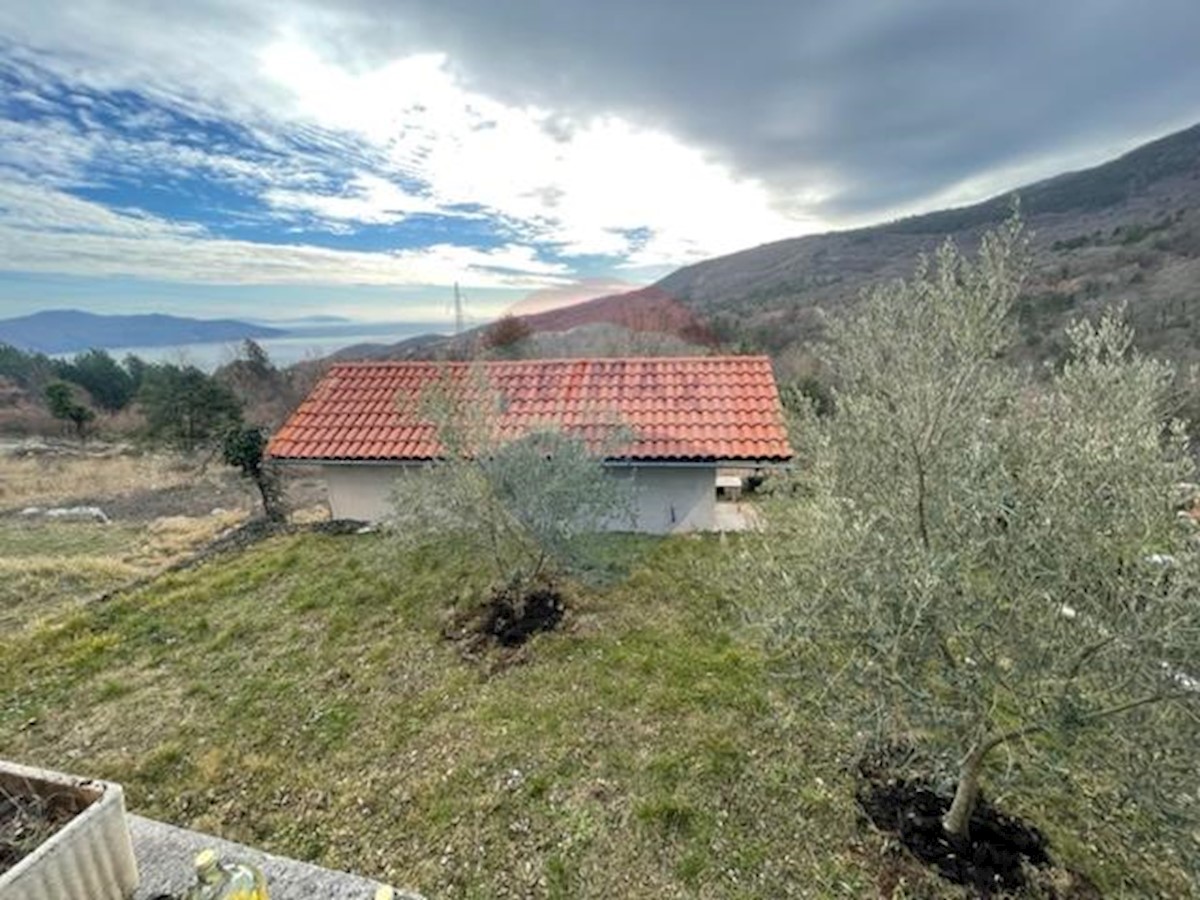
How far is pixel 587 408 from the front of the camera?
12266mm

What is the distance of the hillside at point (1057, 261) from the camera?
33656 millimetres

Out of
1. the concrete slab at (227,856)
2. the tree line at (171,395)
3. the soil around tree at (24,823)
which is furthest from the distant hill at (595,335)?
the soil around tree at (24,823)

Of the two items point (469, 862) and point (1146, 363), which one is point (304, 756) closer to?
point (469, 862)

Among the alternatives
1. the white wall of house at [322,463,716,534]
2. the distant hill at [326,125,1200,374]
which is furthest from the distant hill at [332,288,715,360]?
the white wall of house at [322,463,716,534]

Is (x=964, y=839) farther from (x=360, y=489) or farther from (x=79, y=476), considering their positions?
(x=79, y=476)

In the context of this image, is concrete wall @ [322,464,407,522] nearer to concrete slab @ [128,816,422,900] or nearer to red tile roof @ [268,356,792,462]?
red tile roof @ [268,356,792,462]

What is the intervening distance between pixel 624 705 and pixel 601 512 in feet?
8.58

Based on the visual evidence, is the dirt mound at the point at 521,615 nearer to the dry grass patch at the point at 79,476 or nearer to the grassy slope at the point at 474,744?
the grassy slope at the point at 474,744

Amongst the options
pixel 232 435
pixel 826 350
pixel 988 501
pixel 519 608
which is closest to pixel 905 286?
pixel 826 350

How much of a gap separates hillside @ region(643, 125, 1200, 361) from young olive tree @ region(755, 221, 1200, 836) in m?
1.34

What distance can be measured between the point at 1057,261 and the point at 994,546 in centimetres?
5938

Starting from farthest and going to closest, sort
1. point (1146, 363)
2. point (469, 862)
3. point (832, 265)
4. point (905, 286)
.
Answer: point (832, 265)
point (469, 862)
point (905, 286)
point (1146, 363)

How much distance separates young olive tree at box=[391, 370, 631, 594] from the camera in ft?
25.4

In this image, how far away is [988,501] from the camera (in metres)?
3.26
